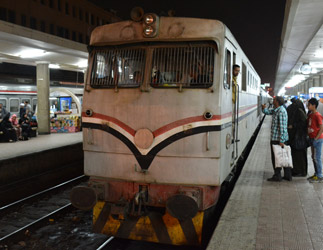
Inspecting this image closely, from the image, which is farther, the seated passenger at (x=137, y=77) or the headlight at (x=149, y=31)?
the seated passenger at (x=137, y=77)

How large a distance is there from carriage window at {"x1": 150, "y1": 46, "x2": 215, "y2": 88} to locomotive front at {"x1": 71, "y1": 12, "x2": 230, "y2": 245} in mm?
15

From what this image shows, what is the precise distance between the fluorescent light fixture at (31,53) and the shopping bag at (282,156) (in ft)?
35.9

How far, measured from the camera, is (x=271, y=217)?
5633 mm

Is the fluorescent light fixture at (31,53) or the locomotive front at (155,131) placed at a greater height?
the fluorescent light fixture at (31,53)

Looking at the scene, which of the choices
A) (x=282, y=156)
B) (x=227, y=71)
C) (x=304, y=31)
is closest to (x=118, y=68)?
(x=227, y=71)

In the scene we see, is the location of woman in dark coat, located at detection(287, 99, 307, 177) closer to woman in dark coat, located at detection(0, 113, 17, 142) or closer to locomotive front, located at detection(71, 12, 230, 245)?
locomotive front, located at detection(71, 12, 230, 245)

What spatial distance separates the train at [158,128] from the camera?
524 centimetres

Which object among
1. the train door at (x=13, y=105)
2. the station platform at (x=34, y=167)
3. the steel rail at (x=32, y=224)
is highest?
the train door at (x=13, y=105)

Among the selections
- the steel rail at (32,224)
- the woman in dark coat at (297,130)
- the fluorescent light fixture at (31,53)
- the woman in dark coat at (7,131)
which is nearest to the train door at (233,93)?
the woman in dark coat at (297,130)

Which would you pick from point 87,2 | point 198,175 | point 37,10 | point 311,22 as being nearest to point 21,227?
point 198,175

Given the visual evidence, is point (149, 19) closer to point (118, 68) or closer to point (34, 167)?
point (118, 68)

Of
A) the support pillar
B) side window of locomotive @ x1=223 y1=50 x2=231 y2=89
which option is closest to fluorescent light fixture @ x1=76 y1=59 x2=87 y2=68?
the support pillar

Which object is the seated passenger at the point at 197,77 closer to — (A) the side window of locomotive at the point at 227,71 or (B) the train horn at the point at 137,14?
(A) the side window of locomotive at the point at 227,71

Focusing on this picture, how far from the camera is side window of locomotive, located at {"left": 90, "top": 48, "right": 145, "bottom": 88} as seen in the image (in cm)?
561
